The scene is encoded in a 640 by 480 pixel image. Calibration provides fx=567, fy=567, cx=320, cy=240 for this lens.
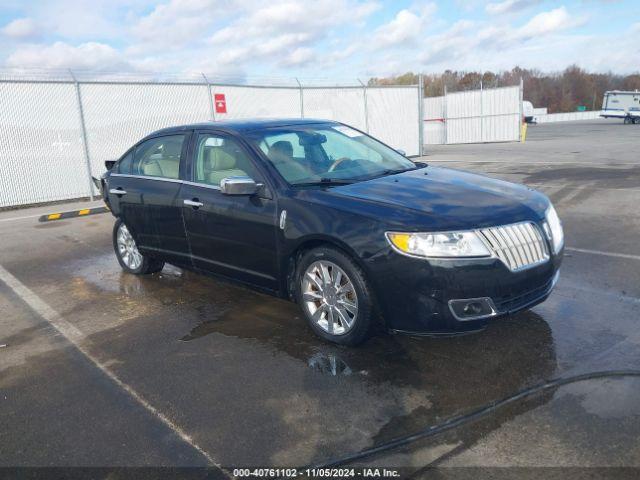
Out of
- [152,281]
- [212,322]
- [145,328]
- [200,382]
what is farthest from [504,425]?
[152,281]

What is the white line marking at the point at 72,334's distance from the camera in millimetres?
3129

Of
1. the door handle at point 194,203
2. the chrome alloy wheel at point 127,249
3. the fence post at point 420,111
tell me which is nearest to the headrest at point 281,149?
the door handle at point 194,203

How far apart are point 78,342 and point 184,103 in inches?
441

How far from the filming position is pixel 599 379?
342cm

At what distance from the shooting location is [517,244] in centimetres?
370

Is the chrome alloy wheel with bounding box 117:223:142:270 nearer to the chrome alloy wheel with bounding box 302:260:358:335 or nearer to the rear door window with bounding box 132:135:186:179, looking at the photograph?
the rear door window with bounding box 132:135:186:179

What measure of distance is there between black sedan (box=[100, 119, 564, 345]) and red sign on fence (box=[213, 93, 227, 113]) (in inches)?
392

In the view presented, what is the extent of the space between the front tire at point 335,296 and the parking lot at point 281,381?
0.16 metres

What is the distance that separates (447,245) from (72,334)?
3172mm

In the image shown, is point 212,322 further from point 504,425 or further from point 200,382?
point 504,425

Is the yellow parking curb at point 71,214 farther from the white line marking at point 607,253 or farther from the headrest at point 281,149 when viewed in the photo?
the white line marking at point 607,253

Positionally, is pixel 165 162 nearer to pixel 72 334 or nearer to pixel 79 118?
pixel 72 334

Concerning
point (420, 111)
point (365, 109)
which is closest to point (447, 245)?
point (365, 109)

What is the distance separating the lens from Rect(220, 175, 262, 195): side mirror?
169 inches
